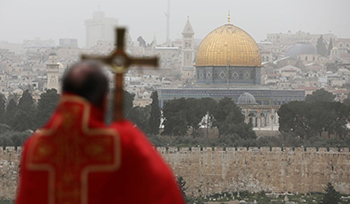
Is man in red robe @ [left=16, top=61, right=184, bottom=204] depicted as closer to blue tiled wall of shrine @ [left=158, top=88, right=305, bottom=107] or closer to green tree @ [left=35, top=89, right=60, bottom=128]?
green tree @ [left=35, top=89, right=60, bottom=128]

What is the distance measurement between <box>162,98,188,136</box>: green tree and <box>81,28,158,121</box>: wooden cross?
44.5 metres

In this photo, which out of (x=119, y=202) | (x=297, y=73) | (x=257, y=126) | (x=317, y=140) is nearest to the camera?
(x=119, y=202)

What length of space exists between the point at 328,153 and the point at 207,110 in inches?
692

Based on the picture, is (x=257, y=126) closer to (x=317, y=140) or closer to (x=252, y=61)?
(x=252, y=61)

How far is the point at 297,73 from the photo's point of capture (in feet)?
463

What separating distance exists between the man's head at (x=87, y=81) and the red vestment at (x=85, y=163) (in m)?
0.03

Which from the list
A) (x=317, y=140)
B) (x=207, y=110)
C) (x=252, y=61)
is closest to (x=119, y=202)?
(x=317, y=140)

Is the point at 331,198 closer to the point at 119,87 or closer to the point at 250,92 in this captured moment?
the point at 119,87

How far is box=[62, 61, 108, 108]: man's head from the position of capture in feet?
13.4

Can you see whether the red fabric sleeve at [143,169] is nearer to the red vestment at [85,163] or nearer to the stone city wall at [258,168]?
the red vestment at [85,163]

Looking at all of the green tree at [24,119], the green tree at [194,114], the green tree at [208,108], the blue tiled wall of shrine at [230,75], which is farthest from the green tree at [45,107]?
the blue tiled wall of shrine at [230,75]

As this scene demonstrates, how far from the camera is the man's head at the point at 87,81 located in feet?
13.4

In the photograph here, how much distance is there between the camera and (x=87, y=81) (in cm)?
410

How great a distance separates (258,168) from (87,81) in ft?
112
